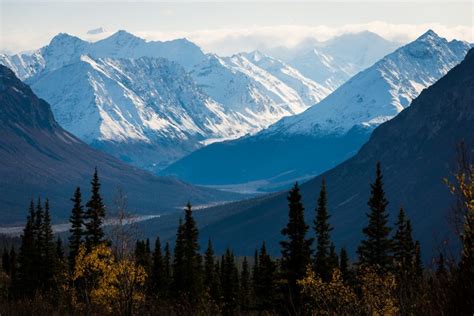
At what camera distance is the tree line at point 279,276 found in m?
24.8

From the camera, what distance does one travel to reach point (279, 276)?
198 feet

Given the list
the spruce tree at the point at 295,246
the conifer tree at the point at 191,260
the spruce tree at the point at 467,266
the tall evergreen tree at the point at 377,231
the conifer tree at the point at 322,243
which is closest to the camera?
the spruce tree at the point at 467,266

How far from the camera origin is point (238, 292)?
9119 cm

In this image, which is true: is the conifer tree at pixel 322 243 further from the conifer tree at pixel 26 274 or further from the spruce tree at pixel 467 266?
the spruce tree at pixel 467 266

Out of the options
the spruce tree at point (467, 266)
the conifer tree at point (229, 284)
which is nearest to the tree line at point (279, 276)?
the spruce tree at point (467, 266)

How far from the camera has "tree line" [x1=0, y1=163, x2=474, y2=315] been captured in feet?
81.4

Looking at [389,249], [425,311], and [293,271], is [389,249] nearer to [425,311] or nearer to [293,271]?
[293,271]

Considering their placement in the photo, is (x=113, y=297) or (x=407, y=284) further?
(x=113, y=297)

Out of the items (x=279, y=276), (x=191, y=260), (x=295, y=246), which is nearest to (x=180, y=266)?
(x=191, y=260)

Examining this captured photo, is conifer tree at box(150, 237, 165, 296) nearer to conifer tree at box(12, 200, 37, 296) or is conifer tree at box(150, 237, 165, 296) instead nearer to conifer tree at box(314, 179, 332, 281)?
conifer tree at box(12, 200, 37, 296)

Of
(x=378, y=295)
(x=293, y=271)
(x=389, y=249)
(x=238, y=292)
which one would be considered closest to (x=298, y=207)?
(x=293, y=271)

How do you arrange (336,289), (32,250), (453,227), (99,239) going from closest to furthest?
(453,227)
(336,289)
(99,239)
(32,250)

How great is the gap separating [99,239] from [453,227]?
183 ft


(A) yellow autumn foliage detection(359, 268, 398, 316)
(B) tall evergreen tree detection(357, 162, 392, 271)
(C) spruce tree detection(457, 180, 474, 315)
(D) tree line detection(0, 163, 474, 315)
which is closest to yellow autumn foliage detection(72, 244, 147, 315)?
(D) tree line detection(0, 163, 474, 315)
